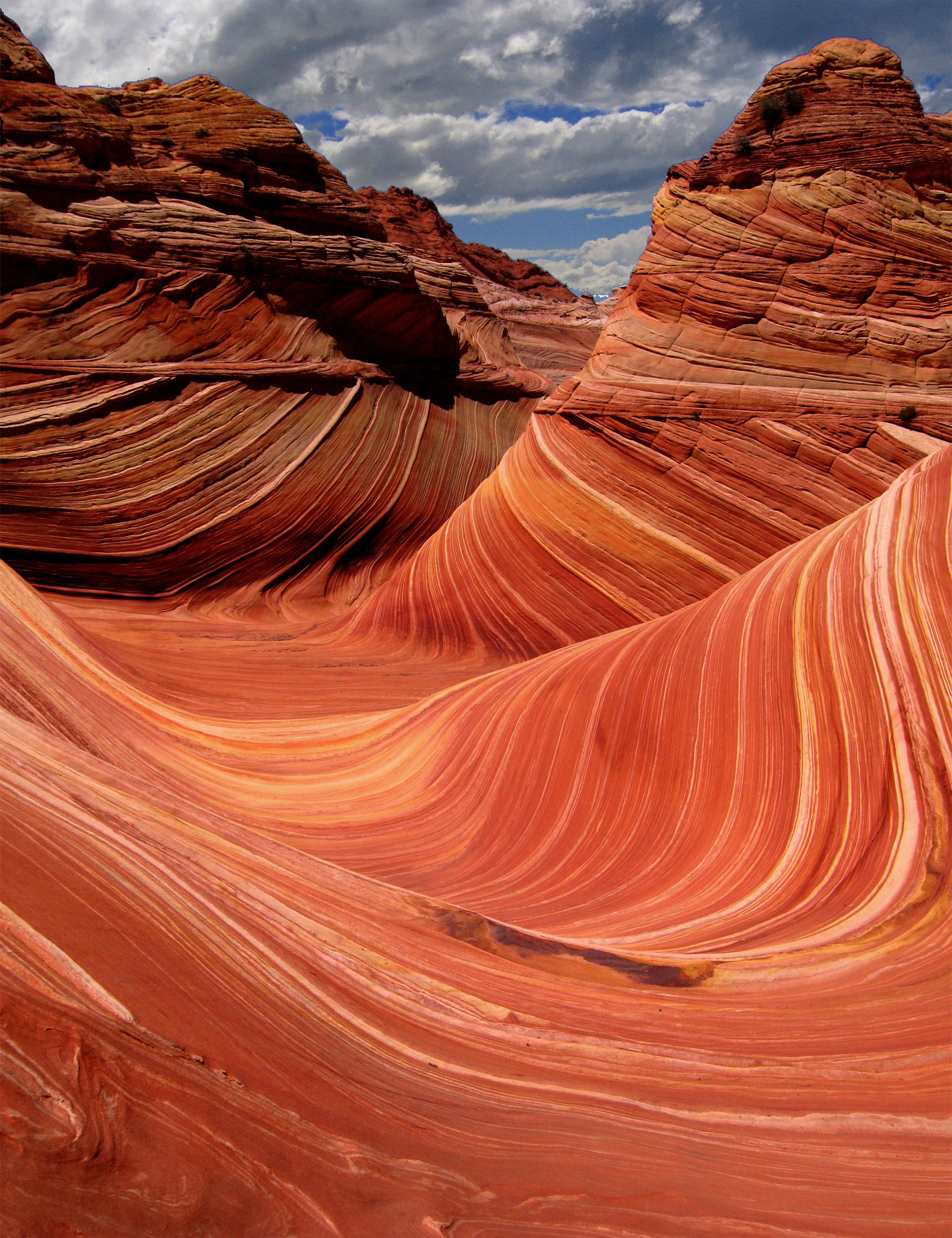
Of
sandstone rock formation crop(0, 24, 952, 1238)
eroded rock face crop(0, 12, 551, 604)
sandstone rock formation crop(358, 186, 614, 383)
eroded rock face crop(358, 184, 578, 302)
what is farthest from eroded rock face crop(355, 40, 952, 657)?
eroded rock face crop(358, 184, 578, 302)

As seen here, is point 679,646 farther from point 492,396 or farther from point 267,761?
point 492,396

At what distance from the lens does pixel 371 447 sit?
11.4 metres

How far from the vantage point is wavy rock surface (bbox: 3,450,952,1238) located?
162cm

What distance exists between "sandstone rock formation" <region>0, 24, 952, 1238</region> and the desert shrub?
56 millimetres

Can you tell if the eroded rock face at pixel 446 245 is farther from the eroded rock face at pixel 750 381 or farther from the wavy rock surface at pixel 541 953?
the wavy rock surface at pixel 541 953

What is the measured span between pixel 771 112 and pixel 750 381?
2.58m

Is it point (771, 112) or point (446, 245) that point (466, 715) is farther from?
point (446, 245)

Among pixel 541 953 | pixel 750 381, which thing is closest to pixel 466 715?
pixel 541 953

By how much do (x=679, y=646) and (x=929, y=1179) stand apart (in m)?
3.05

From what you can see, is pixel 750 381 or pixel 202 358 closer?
pixel 750 381

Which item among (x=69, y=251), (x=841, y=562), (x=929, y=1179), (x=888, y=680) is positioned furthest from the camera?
(x=69, y=251)

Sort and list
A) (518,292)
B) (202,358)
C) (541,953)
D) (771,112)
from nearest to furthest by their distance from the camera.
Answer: (541,953) < (771,112) < (202,358) < (518,292)

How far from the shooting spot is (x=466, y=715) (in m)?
5.27

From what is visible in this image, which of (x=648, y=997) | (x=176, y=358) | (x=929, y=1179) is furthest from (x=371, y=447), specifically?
(x=929, y=1179)
